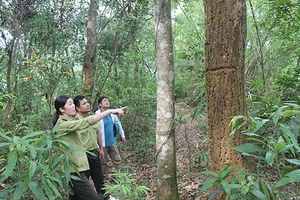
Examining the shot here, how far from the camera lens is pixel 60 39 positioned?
310 inches

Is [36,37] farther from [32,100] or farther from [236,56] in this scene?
[236,56]

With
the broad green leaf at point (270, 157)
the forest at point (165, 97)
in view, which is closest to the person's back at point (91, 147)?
the forest at point (165, 97)

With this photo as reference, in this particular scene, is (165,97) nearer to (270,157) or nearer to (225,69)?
(225,69)

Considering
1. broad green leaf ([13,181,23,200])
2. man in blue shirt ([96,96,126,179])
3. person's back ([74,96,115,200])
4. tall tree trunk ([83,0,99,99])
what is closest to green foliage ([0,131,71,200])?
broad green leaf ([13,181,23,200])

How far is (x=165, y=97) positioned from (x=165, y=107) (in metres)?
0.13

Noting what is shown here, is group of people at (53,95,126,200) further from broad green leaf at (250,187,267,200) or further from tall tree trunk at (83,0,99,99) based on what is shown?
tall tree trunk at (83,0,99,99)

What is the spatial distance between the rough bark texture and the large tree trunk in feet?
4.42

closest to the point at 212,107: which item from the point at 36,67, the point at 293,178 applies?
the point at 293,178

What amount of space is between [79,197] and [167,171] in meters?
1.09

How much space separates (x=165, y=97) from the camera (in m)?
3.59

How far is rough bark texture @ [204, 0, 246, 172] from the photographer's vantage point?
6.99 ft

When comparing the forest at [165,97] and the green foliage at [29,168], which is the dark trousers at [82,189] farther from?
the green foliage at [29,168]

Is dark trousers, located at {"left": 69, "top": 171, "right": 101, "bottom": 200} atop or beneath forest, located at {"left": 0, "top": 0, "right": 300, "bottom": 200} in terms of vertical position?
beneath

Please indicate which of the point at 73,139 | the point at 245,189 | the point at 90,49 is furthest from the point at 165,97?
the point at 90,49
